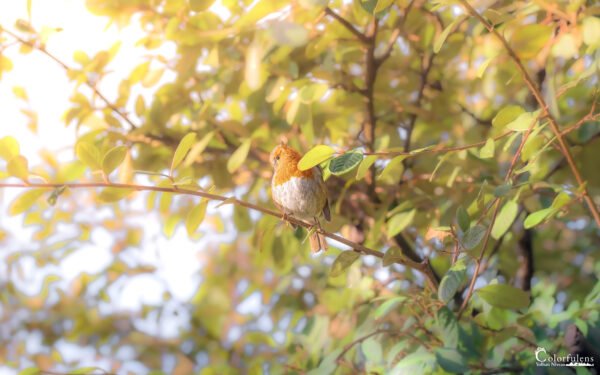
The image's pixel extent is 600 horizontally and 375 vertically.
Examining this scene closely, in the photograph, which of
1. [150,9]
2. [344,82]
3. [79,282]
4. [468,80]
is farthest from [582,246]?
[79,282]

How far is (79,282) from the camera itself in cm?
230

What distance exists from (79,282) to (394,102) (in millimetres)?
1355

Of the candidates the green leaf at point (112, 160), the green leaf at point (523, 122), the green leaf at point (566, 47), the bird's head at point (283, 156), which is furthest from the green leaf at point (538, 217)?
the green leaf at point (112, 160)

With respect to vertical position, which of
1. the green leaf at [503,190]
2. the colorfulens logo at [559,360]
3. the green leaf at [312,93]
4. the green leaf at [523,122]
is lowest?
the colorfulens logo at [559,360]

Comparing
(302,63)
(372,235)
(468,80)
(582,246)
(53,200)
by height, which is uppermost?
(468,80)

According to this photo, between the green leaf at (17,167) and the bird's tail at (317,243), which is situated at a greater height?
the bird's tail at (317,243)

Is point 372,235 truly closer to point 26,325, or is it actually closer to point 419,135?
point 419,135

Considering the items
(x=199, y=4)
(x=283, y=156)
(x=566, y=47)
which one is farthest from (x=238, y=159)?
(x=566, y=47)

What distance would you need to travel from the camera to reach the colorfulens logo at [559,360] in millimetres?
1200

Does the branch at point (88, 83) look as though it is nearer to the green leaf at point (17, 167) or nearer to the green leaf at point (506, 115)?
the green leaf at point (17, 167)

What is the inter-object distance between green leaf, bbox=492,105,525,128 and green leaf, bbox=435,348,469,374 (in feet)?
1.34

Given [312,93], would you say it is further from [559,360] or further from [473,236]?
[559,360]

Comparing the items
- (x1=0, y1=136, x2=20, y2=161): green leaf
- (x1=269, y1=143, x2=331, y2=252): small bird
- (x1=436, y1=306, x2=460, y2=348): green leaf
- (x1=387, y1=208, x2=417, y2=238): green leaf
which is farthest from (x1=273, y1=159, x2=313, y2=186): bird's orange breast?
(x1=0, y1=136, x2=20, y2=161): green leaf

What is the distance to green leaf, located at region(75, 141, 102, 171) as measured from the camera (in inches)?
42.6
